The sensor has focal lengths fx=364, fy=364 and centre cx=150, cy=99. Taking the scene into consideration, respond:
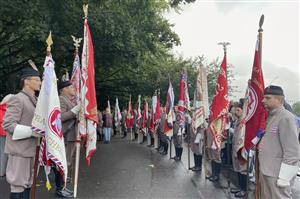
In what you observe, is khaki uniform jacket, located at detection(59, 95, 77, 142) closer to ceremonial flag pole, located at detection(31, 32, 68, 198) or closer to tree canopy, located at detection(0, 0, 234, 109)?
ceremonial flag pole, located at detection(31, 32, 68, 198)

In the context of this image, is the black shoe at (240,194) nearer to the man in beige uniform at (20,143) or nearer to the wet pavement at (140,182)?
the wet pavement at (140,182)

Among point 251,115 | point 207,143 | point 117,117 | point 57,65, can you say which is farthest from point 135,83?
point 251,115

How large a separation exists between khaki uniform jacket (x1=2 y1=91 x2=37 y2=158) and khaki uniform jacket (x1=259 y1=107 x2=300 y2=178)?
3026 mm

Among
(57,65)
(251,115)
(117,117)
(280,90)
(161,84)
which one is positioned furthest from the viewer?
(161,84)

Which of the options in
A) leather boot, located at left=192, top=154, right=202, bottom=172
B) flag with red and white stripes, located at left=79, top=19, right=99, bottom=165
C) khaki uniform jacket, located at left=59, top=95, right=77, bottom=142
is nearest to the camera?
flag with red and white stripes, located at left=79, top=19, right=99, bottom=165

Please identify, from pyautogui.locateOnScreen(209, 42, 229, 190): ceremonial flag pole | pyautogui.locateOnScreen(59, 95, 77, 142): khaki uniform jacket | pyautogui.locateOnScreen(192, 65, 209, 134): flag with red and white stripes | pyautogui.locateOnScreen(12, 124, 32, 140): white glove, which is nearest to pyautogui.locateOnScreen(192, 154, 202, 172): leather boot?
pyautogui.locateOnScreen(192, 65, 209, 134): flag with red and white stripes

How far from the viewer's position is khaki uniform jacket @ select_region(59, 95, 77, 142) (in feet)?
23.5

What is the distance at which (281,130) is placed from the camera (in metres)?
4.41

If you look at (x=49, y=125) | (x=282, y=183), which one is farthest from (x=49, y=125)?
(x=282, y=183)

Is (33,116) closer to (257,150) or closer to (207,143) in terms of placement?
(257,150)

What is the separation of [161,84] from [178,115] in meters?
14.8

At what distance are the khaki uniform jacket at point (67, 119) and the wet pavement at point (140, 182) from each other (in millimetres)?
1250

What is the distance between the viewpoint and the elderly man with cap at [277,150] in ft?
14.1

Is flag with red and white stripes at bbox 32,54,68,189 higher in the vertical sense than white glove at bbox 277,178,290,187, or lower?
higher
